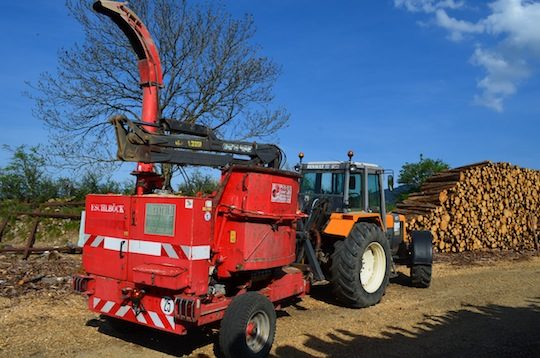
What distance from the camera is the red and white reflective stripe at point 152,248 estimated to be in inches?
189

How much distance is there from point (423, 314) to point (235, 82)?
9772mm

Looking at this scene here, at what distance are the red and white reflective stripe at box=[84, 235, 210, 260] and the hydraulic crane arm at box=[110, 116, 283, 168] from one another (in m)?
0.91

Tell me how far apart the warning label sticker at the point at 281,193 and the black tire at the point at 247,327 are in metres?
1.16

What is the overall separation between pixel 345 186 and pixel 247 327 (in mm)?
4114

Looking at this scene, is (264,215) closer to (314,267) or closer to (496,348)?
(314,267)

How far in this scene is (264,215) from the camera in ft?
18.0

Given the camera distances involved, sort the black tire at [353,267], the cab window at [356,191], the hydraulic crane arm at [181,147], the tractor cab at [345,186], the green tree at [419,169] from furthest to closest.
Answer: the green tree at [419,169] < the cab window at [356,191] < the tractor cab at [345,186] < the black tire at [353,267] < the hydraulic crane arm at [181,147]

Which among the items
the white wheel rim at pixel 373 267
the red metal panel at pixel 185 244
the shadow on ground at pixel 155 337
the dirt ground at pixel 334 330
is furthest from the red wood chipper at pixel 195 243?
the white wheel rim at pixel 373 267

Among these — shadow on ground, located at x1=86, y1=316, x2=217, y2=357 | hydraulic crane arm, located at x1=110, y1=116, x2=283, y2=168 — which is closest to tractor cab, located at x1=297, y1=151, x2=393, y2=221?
hydraulic crane arm, located at x1=110, y1=116, x2=283, y2=168

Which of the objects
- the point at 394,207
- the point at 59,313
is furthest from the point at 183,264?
the point at 394,207

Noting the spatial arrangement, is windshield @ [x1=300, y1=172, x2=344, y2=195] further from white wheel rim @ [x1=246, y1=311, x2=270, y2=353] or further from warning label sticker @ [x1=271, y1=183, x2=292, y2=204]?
white wheel rim @ [x1=246, y1=311, x2=270, y2=353]

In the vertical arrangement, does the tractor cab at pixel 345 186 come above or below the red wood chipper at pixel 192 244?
above

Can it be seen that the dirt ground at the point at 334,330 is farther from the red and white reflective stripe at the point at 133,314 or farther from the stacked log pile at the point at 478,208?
the stacked log pile at the point at 478,208

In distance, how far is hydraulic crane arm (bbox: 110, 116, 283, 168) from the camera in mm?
5101
